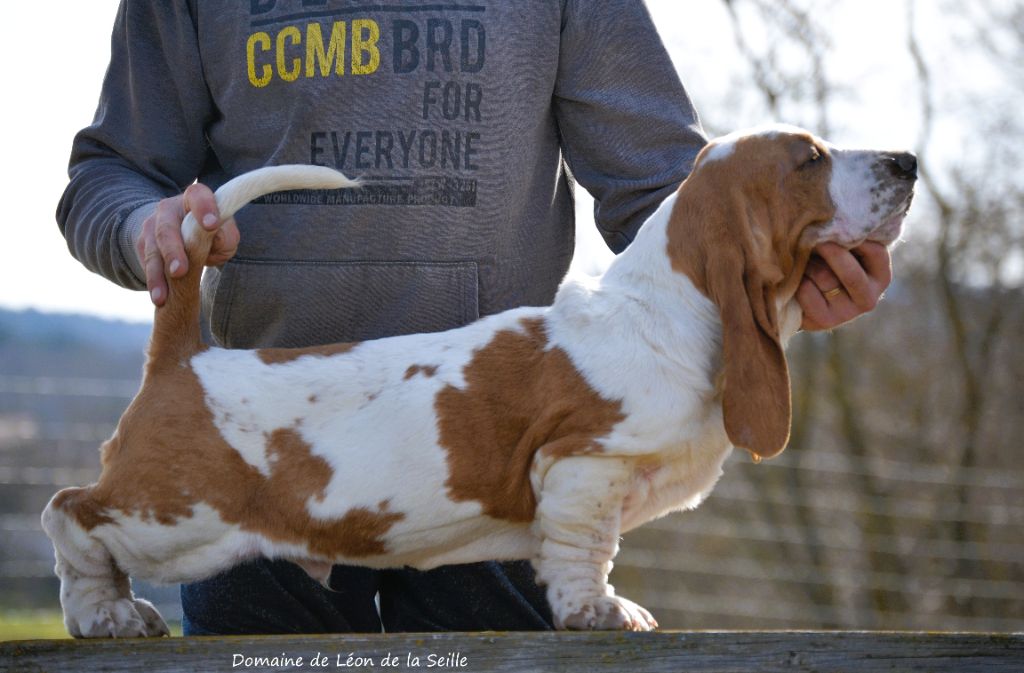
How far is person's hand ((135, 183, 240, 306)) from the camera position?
274 centimetres

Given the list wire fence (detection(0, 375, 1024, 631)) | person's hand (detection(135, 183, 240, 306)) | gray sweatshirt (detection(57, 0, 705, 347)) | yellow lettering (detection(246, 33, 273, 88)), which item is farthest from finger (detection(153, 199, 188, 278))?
wire fence (detection(0, 375, 1024, 631))

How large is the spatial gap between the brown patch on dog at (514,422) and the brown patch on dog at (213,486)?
205 mm

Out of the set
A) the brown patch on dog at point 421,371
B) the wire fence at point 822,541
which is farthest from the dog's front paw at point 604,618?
the wire fence at point 822,541

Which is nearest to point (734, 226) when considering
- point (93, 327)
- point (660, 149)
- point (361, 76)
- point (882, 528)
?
point (660, 149)

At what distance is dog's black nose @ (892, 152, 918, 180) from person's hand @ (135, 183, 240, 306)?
155 cm

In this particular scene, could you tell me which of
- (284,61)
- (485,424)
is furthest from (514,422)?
(284,61)

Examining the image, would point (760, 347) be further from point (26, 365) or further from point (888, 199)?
point (26, 365)

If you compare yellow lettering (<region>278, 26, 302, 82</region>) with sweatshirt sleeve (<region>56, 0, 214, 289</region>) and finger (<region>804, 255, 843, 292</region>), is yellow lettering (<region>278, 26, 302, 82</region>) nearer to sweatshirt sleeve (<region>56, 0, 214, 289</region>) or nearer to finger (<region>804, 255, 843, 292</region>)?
sweatshirt sleeve (<region>56, 0, 214, 289</region>)

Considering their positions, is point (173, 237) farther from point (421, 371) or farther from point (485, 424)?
point (485, 424)

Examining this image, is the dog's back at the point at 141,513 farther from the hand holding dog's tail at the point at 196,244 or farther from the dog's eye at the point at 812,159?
the dog's eye at the point at 812,159

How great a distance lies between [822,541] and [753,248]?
12.3 metres

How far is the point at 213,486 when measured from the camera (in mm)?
2656

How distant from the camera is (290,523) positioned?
268 centimetres

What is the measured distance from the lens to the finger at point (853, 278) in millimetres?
2752
